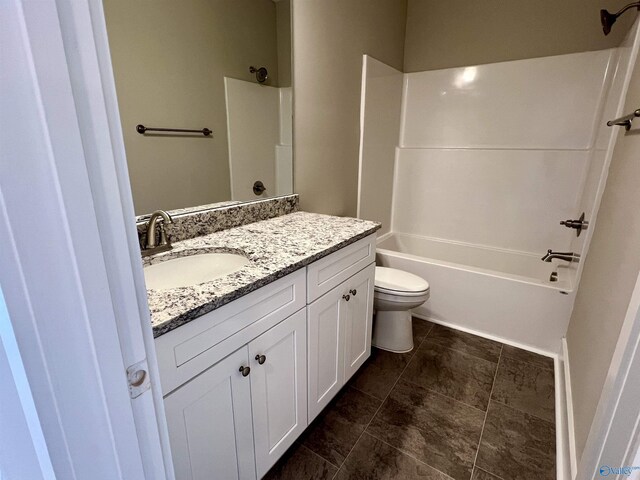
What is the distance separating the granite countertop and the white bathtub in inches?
36.0

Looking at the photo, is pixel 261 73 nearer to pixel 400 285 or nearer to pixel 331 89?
pixel 331 89

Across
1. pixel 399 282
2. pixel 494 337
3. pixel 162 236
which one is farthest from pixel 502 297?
pixel 162 236

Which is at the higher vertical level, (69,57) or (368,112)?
(368,112)

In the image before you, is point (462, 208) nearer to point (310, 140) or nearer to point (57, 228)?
point (310, 140)

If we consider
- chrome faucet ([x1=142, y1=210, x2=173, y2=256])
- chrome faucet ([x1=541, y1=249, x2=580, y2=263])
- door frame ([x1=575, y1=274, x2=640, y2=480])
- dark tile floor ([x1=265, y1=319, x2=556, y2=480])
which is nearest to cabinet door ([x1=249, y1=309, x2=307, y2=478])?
dark tile floor ([x1=265, y1=319, x2=556, y2=480])

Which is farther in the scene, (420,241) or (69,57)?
(420,241)

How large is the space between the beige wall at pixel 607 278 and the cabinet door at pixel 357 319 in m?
0.92

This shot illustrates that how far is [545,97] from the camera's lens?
91.0 inches

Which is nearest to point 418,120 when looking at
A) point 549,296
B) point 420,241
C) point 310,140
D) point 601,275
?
point 420,241

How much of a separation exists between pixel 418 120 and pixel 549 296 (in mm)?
1705

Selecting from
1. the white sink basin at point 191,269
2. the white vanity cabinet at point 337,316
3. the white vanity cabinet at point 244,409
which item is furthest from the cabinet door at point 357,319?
the white sink basin at point 191,269

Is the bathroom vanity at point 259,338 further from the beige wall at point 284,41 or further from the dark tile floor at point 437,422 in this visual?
the beige wall at point 284,41

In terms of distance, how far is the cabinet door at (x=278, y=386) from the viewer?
41.8 inches

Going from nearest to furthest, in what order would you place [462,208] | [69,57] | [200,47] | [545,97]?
[69,57], [200,47], [545,97], [462,208]
